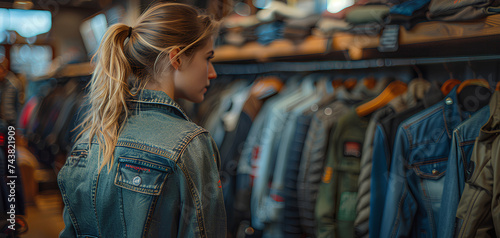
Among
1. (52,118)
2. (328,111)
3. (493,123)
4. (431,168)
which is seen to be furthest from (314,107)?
(52,118)

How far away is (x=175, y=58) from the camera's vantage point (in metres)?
0.87

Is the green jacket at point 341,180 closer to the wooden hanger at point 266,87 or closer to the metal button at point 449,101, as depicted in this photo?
the metal button at point 449,101

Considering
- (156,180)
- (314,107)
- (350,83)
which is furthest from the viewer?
(350,83)

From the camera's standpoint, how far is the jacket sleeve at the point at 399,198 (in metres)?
1.04

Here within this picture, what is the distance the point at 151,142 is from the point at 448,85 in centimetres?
81

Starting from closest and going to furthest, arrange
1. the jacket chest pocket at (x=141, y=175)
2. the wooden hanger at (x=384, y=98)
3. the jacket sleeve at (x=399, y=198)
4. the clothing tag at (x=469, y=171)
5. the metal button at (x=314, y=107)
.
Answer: the jacket chest pocket at (x=141, y=175), the clothing tag at (x=469, y=171), the jacket sleeve at (x=399, y=198), the wooden hanger at (x=384, y=98), the metal button at (x=314, y=107)

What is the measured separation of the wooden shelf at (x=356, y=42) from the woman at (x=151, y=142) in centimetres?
52

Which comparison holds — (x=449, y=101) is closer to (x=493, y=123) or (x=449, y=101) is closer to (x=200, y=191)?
(x=493, y=123)

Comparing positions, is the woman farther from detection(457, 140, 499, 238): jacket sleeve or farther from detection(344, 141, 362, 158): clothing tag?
detection(457, 140, 499, 238): jacket sleeve

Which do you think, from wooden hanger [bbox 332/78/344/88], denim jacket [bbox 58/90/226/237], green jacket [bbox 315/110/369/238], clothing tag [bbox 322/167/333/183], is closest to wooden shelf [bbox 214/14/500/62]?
wooden hanger [bbox 332/78/344/88]

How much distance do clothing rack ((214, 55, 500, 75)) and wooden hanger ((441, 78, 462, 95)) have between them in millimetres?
54

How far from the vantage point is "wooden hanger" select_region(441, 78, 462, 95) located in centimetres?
100

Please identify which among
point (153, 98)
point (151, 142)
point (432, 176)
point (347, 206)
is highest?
point (153, 98)

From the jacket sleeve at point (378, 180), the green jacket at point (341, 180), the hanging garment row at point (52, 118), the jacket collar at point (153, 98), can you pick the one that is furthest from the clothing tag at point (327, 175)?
the hanging garment row at point (52, 118)
